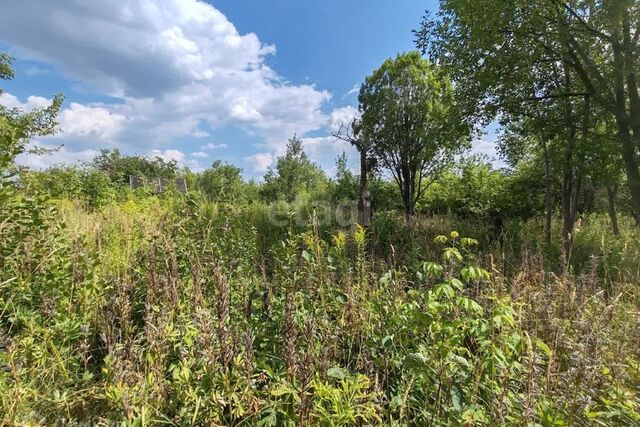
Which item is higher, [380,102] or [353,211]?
[380,102]

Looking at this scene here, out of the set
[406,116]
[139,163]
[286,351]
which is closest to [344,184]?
[406,116]

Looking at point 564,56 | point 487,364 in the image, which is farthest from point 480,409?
Answer: point 564,56

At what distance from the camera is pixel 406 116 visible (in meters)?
14.1

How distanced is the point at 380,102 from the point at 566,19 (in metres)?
8.09

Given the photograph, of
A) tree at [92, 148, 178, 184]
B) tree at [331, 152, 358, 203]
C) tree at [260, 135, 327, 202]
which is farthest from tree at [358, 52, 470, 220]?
tree at [92, 148, 178, 184]

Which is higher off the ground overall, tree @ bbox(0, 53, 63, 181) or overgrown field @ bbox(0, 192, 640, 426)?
tree @ bbox(0, 53, 63, 181)

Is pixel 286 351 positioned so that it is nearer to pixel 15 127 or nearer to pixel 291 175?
pixel 15 127

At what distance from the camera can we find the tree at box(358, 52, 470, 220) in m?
13.8

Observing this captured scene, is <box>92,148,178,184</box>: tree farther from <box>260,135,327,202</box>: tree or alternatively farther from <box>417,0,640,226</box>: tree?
<box>417,0,640,226</box>: tree

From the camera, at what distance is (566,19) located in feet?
22.1

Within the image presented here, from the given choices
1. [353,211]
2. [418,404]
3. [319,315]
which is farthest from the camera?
[353,211]

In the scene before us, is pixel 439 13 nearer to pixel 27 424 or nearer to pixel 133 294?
pixel 133 294

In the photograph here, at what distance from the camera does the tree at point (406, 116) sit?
542 inches

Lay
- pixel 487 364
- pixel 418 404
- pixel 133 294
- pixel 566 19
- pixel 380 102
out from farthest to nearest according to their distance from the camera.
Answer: pixel 380 102, pixel 566 19, pixel 133 294, pixel 418 404, pixel 487 364
